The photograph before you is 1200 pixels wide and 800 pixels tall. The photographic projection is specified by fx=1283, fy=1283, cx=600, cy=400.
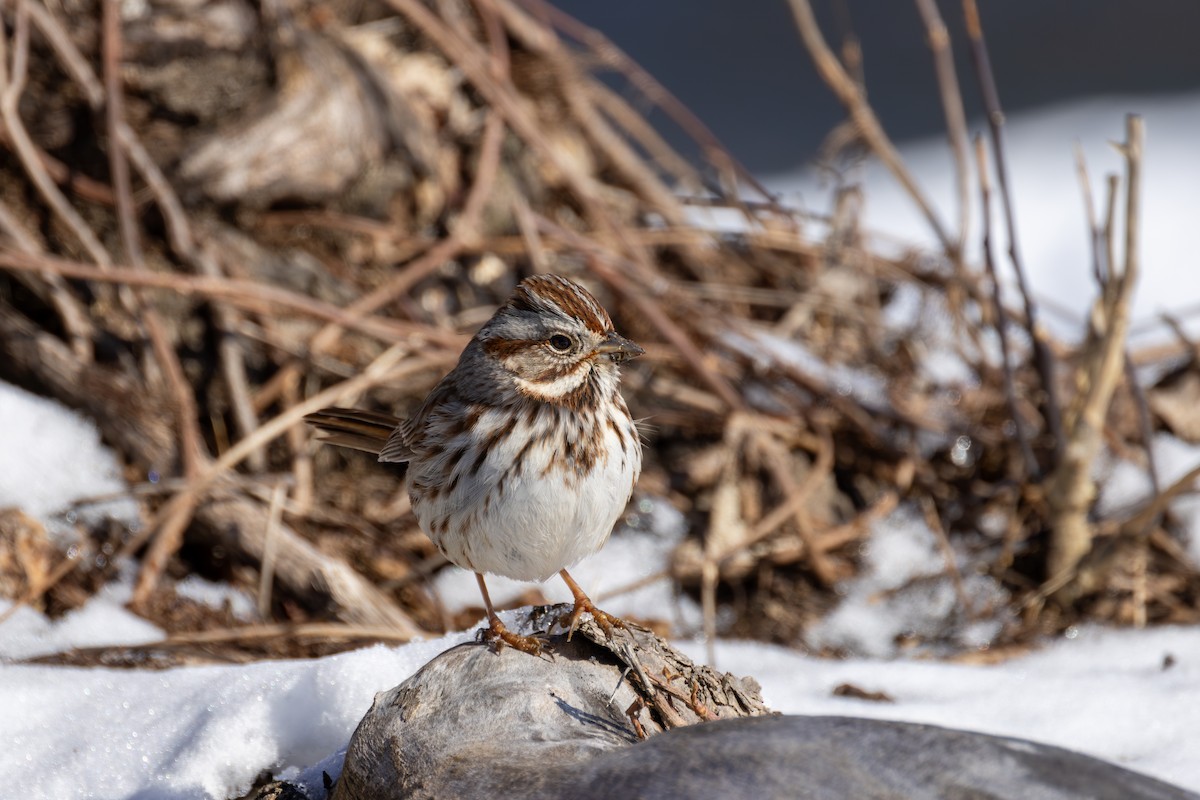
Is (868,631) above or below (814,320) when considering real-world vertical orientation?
below

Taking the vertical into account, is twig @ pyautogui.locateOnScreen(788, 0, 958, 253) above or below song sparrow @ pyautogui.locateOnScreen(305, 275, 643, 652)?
above

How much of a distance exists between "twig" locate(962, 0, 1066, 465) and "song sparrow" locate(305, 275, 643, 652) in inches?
73.9

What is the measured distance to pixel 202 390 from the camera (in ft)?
13.5

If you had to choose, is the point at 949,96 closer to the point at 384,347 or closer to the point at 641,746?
the point at 384,347

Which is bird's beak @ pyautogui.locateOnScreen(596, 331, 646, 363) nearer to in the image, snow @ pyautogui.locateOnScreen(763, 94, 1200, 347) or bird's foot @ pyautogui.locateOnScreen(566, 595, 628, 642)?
bird's foot @ pyautogui.locateOnScreen(566, 595, 628, 642)

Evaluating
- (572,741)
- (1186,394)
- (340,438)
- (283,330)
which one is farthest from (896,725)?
(1186,394)

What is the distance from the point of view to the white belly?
2.43 m

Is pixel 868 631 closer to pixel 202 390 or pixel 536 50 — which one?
pixel 202 390

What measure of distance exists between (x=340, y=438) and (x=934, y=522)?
215 centimetres

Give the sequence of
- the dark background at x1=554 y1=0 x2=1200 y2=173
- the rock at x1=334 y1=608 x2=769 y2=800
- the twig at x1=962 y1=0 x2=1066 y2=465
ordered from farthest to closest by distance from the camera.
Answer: the dark background at x1=554 y1=0 x2=1200 y2=173, the twig at x1=962 y1=0 x2=1066 y2=465, the rock at x1=334 y1=608 x2=769 y2=800

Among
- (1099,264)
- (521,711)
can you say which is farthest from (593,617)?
(1099,264)

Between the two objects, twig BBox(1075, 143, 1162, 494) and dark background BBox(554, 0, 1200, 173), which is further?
dark background BBox(554, 0, 1200, 173)

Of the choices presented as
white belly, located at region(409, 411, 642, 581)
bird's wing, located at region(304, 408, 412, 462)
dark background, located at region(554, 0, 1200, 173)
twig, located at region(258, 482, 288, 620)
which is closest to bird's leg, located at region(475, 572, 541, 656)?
white belly, located at region(409, 411, 642, 581)

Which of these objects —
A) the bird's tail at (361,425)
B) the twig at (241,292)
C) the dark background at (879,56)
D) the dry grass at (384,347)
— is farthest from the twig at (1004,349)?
the dark background at (879,56)
